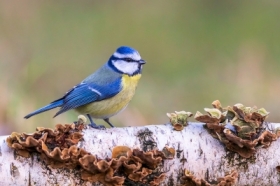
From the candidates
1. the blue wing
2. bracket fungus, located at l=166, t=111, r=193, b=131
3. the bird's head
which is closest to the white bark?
bracket fungus, located at l=166, t=111, r=193, b=131

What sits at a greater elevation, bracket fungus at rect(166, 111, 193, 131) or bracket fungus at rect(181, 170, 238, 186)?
bracket fungus at rect(166, 111, 193, 131)

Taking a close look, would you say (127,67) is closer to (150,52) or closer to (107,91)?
(107,91)

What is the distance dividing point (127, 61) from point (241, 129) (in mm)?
1177

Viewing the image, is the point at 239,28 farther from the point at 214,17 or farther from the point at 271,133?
the point at 271,133

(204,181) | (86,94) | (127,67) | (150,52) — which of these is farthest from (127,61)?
(150,52)

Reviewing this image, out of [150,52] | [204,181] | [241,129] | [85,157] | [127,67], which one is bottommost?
[204,181]

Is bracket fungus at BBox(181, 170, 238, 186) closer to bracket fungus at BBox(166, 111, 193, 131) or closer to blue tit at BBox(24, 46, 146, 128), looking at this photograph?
bracket fungus at BBox(166, 111, 193, 131)

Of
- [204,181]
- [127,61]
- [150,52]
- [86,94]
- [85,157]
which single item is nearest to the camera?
[85,157]

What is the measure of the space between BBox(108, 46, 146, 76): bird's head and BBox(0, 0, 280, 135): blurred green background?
1.06 meters

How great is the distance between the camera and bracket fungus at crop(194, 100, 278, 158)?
2441mm

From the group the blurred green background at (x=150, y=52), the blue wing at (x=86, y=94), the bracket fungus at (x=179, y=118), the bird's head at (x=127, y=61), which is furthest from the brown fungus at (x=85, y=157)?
the blurred green background at (x=150, y=52)

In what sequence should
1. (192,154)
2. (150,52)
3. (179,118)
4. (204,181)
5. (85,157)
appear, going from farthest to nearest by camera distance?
(150,52) < (179,118) < (192,154) < (204,181) < (85,157)

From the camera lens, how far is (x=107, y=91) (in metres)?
3.28

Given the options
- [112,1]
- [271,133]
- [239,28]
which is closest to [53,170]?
[271,133]
